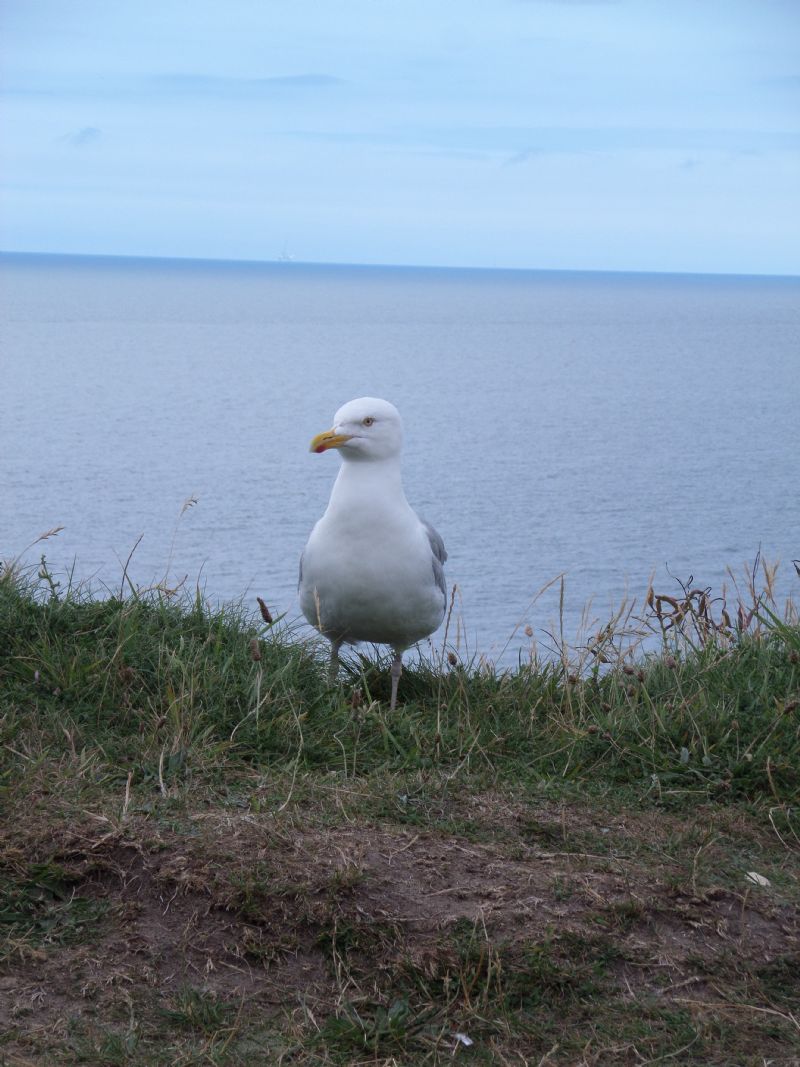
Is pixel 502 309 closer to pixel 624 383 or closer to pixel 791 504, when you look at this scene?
pixel 624 383

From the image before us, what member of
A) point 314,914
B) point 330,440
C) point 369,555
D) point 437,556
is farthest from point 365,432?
point 314,914

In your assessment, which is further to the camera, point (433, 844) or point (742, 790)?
point (742, 790)

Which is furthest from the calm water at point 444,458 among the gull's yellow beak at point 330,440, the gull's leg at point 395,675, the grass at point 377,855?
the grass at point 377,855

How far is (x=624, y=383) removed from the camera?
7962 centimetres

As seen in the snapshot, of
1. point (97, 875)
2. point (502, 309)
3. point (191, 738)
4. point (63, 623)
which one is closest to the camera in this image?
point (97, 875)

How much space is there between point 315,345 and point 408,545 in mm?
100724

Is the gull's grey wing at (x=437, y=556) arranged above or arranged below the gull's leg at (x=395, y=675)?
above

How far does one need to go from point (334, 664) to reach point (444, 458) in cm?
3832

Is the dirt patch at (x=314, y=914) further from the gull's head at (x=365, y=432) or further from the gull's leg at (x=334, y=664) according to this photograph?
the gull's head at (x=365, y=432)

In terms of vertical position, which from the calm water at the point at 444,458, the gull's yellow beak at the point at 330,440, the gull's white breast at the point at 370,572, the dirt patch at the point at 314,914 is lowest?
the calm water at the point at 444,458

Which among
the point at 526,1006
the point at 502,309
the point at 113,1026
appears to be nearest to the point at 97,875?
the point at 113,1026

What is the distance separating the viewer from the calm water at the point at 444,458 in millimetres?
26641

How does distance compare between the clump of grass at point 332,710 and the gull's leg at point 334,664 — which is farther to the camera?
the gull's leg at point 334,664

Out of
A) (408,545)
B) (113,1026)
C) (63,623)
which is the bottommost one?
(113,1026)
